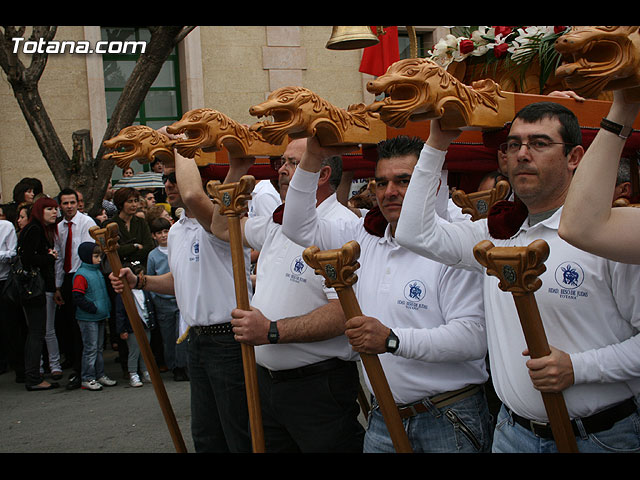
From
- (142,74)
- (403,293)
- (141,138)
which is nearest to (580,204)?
(403,293)

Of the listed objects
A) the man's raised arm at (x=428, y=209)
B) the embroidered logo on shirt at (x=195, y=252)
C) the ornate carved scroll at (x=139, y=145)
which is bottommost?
the embroidered logo on shirt at (x=195, y=252)

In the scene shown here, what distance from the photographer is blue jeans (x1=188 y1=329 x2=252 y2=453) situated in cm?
395

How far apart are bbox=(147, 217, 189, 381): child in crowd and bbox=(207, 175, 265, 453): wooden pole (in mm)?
4202

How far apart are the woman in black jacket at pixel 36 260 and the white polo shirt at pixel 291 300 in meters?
4.65

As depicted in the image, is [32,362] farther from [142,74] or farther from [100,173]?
[142,74]

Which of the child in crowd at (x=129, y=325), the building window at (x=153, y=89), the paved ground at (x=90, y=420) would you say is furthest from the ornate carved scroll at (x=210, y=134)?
the building window at (x=153, y=89)

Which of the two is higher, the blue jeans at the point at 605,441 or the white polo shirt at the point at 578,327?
the white polo shirt at the point at 578,327

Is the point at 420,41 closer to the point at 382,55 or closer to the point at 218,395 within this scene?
the point at 382,55

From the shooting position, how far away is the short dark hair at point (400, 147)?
2.86m

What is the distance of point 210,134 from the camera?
11.0ft

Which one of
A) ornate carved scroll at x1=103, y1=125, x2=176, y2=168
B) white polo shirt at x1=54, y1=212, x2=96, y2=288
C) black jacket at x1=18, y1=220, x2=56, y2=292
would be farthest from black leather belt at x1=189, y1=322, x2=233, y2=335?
white polo shirt at x1=54, y1=212, x2=96, y2=288

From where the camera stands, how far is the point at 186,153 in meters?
3.37

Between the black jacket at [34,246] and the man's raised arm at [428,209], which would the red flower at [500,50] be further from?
the black jacket at [34,246]

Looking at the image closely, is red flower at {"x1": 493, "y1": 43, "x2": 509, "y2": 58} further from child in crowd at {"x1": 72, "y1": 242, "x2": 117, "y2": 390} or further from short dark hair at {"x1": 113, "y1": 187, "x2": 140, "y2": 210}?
short dark hair at {"x1": 113, "y1": 187, "x2": 140, "y2": 210}
